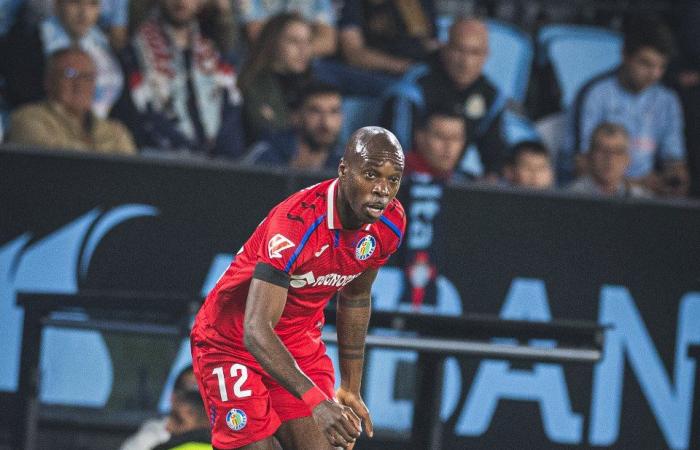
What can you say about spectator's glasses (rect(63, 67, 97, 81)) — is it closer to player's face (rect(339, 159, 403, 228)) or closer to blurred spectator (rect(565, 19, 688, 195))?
player's face (rect(339, 159, 403, 228))

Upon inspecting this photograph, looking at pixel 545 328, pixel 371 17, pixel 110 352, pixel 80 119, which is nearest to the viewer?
pixel 545 328

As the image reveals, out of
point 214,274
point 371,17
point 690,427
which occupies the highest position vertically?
point 371,17

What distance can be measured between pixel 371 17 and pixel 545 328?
13.9 feet

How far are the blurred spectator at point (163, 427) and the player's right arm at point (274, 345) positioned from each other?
1.75 metres

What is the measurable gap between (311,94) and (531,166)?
5.10 feet

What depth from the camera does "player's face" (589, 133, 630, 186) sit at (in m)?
7.20

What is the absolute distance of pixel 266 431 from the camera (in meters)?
3.79

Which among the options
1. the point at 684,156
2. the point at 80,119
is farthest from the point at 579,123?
the point at 80,119

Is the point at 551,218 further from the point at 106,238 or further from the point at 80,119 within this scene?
the point at 80,119

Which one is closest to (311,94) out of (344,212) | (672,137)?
(672,137)

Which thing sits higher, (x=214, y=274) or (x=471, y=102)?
(x=471, y=102)

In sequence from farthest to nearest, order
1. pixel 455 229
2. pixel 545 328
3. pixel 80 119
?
pixel 80 119
pixel 455 229
pixel 545 328

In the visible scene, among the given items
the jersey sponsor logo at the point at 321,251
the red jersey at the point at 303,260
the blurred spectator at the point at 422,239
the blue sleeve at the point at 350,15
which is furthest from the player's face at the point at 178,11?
the jersey sponsor logo at the point at 321,251

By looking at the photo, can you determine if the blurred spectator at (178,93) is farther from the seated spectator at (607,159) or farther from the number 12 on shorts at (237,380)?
the number 12 on shorts at (237,380)
